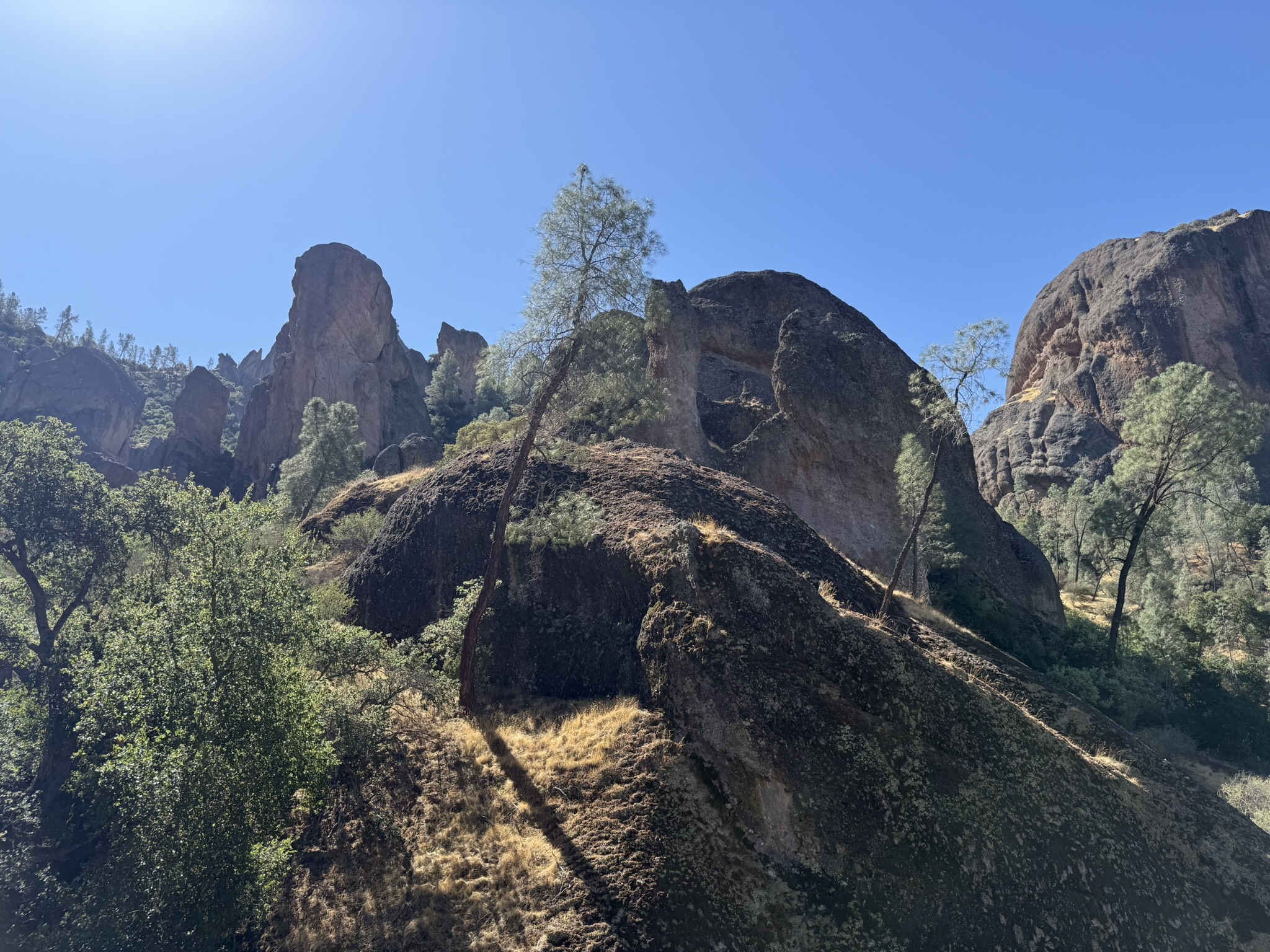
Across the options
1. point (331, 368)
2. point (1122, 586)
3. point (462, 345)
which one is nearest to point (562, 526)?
point (1122, 586)

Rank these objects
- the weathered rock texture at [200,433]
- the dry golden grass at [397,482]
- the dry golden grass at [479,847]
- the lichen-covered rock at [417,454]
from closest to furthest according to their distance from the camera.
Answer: the dry golden grass at [479,847]
the dry golden grass at [397,482]
the lichen-covered rock at [417,454]
the weathered rock texture at [200,433]

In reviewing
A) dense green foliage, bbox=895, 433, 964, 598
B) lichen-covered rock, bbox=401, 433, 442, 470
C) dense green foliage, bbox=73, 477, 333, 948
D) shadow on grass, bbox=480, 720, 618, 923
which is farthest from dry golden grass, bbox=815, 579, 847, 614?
lichen-covered rock, bbox=401, 433, 442, 470

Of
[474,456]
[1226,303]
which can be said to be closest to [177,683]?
[474,456]

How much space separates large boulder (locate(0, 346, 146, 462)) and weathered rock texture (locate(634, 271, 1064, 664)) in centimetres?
9240

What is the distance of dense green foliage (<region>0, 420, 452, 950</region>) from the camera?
9.09 metres

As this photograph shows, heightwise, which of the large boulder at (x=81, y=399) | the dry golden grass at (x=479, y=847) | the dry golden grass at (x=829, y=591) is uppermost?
the large boulder at (x=81, y=399)

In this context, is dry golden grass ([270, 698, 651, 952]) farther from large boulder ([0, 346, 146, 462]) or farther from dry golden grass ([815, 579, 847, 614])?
large boulder ([0, 346, 146, 462])

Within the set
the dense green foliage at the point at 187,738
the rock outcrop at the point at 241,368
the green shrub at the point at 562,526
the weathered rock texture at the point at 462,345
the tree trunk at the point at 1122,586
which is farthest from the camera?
the rock outcrop at the point at 241,368

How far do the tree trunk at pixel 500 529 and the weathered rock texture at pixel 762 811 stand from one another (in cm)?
94

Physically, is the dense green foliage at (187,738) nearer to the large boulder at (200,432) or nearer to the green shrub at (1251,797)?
the green shrub at (1251,797)

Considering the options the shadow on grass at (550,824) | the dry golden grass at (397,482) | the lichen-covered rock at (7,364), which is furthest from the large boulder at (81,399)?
the shadow on grass at (550,824)

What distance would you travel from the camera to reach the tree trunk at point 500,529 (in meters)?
12.7

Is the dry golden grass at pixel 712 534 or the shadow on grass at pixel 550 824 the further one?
the dry golden grass at pixel 712 534

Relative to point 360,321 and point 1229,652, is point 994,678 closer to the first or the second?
point 1229,652
